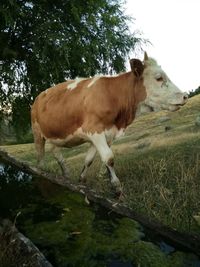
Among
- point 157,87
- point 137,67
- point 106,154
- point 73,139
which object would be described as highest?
point 137,67

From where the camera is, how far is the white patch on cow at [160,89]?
30.9 ft

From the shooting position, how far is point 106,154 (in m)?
9.34

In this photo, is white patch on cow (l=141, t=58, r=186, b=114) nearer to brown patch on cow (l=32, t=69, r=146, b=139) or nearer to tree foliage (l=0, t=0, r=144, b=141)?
brown patch on cow (l=32, t=69, r=146, b=139)

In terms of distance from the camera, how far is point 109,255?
5934mm

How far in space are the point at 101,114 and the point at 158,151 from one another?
16.1ft

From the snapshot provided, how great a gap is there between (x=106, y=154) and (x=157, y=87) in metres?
1.74

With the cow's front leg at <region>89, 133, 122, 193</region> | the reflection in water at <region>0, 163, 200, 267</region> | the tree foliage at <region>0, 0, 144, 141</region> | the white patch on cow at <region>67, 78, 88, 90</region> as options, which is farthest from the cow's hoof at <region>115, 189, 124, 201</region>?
the tree foliage at <region>0, 0, 144, 141</region>

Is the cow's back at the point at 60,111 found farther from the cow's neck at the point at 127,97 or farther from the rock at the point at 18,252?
the rock at the point at 18,252

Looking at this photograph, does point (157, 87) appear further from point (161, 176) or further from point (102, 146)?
point (161, 176)

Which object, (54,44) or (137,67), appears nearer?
(137,67)

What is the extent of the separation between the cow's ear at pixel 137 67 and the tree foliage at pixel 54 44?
1013 centimetres

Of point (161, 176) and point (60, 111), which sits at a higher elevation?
point (60, 111)

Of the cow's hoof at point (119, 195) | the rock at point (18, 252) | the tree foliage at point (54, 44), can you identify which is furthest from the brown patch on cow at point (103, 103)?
the tree foliage at point (54, 44)

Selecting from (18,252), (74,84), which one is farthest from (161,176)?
(18,252)
